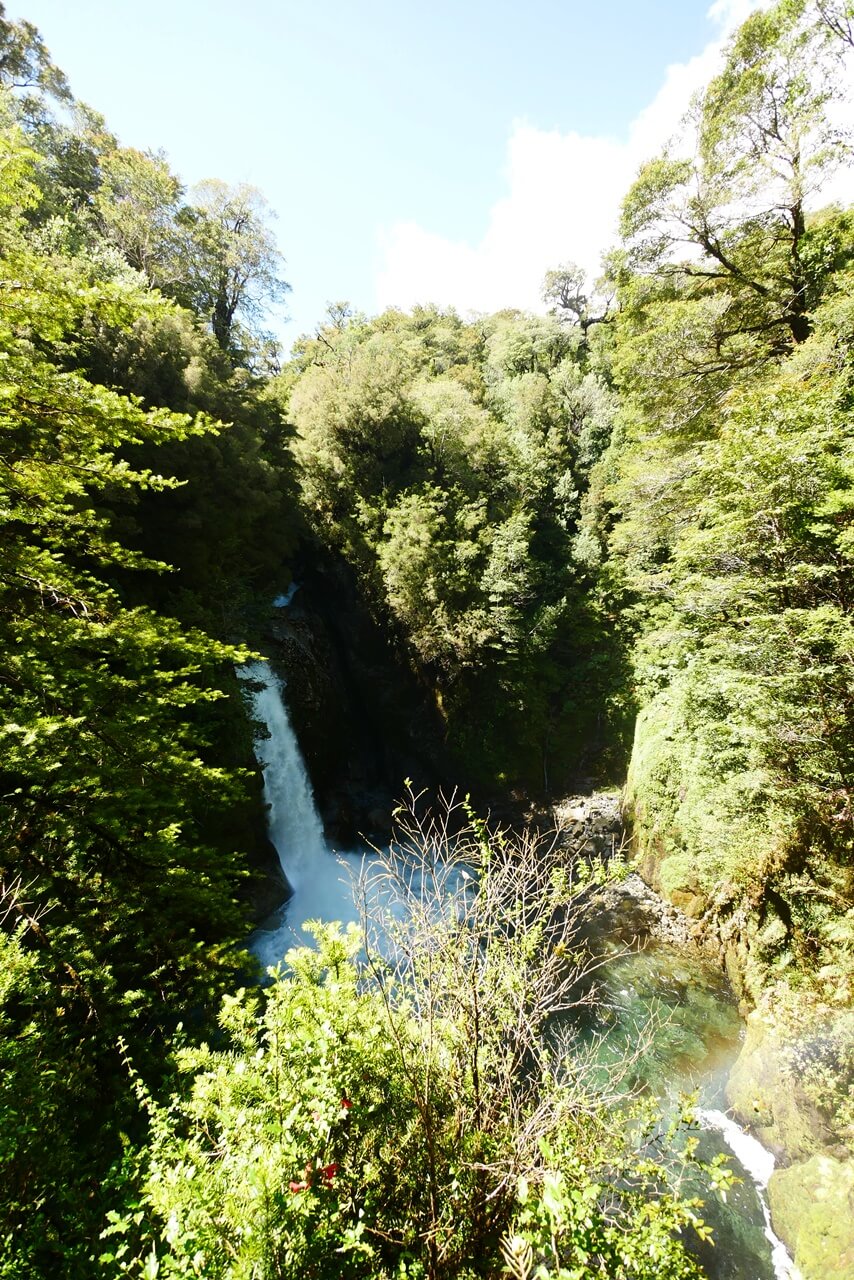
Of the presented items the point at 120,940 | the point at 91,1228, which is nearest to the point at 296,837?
the point at 120,940

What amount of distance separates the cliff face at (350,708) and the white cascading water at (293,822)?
48 centimetres

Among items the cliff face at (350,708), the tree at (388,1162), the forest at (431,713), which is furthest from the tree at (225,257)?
the tree at (388,1162)

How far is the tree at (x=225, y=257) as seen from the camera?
16984 mm

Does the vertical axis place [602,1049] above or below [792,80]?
below

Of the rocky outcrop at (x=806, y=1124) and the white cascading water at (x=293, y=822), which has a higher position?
the white cascading water at (x=293, y=822)

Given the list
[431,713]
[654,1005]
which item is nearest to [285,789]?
[431,713]

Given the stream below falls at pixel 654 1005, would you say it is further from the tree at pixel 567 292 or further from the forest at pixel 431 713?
the tree at pixel 567 292

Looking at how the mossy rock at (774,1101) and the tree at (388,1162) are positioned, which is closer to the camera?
the tree at (388,1162)

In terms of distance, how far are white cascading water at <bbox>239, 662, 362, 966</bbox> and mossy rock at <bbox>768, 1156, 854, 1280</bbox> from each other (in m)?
9.03

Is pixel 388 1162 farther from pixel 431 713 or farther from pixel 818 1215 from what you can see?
pixel 431 713

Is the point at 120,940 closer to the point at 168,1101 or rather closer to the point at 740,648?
the point at 168,1101

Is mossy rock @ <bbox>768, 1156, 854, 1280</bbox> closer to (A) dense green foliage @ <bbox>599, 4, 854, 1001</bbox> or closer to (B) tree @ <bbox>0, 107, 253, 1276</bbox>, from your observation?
(A) dense green foliage @ <bbox>599, 4, 854, 1001</bbox>

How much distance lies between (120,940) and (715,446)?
11.5 meters

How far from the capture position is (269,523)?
14.5 metres
